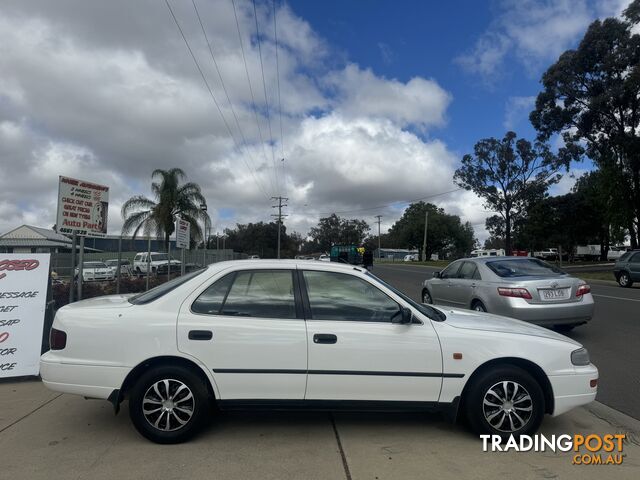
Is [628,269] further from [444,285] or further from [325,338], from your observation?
[325,338]

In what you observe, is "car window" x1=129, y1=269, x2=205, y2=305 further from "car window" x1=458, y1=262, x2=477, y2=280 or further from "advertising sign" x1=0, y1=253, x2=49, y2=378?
"car window" x1=458, y1=262, x2=477, y2=280

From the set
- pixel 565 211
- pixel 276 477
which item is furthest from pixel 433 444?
pixel 565 211

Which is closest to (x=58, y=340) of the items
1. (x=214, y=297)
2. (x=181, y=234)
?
(x=214, y=297)

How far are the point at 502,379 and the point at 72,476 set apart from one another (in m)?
3.32

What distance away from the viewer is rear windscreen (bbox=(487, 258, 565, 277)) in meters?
8.45

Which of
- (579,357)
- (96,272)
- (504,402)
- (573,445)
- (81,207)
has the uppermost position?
(81,207)

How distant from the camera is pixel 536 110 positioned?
109 ft

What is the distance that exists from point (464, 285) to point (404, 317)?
5.53 m

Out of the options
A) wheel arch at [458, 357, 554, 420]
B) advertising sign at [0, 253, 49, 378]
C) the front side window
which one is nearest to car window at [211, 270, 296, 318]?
the front side window

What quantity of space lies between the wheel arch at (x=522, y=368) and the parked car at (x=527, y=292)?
12.6 ft

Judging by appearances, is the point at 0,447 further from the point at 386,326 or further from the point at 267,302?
the point at 386,326

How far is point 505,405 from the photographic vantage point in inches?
159

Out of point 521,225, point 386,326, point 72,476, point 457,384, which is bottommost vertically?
point 72,476

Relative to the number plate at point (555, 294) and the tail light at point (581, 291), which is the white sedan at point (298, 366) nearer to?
the number plate at point (555, 294)
